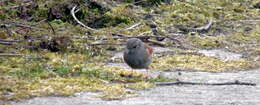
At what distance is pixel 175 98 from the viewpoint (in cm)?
786

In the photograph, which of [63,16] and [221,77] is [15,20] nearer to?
[63,16]

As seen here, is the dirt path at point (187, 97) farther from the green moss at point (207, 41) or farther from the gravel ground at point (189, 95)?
the green moss at point (207, 41)

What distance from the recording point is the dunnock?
29.1 feet

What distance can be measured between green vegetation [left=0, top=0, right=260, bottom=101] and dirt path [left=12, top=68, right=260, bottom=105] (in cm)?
16

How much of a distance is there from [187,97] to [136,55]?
1.21 m

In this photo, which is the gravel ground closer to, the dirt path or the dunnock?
the dirt path

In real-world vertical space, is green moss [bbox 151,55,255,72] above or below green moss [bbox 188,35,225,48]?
above

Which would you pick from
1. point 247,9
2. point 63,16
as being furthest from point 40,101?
point 247,9

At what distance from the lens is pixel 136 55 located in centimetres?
890

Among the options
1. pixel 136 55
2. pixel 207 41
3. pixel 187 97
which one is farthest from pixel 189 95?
pixel 207 41

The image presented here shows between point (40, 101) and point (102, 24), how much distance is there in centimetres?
570

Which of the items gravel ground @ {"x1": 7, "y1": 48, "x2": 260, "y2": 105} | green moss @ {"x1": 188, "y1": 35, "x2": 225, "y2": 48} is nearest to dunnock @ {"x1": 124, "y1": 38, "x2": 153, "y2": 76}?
gravel ground @ {"x1": 7, "y1": 48, "x2": 260, "y2": 105}

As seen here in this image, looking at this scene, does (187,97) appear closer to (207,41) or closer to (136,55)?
(136,55)

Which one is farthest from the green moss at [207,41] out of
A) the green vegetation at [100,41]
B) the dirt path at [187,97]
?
the dirt path at [187,97]
